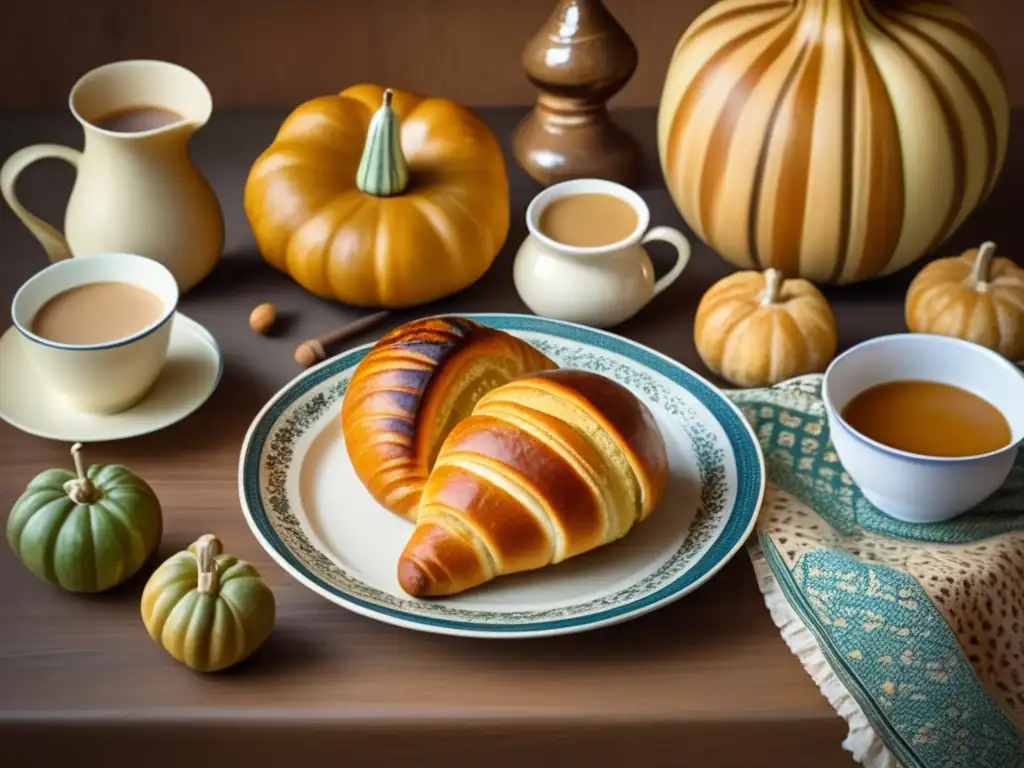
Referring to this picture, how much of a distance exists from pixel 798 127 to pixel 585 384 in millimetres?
316

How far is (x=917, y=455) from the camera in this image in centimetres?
81

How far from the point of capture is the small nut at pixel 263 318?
3.43ft

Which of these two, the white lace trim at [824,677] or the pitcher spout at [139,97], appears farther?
the pitcher spout at [139,97]

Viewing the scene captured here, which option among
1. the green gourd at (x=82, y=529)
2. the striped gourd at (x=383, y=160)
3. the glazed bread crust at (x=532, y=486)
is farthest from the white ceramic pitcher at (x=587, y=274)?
the green gourd at (x=82, y=529)

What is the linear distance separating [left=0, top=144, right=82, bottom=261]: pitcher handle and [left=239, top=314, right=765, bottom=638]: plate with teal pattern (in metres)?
0.29

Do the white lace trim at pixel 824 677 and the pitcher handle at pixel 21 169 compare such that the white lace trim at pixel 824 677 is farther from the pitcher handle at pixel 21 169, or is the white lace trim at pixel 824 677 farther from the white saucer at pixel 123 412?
the pitcher handle at pixel 21 169

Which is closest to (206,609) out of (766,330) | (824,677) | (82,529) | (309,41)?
(82,529)

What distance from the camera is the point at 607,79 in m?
1.16

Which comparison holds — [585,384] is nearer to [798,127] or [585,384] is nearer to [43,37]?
[798,127]

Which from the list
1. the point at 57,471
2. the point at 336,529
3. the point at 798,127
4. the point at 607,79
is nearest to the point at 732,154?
the point at 798,127

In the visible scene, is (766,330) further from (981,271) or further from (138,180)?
(138,180)

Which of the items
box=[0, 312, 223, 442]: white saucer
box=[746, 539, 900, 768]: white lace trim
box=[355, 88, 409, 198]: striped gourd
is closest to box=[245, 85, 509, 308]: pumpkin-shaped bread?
box=[355, 88, 409, 198]: striped gourd

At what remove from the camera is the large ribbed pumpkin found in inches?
38.9

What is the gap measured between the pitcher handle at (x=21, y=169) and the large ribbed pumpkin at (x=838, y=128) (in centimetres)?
50
